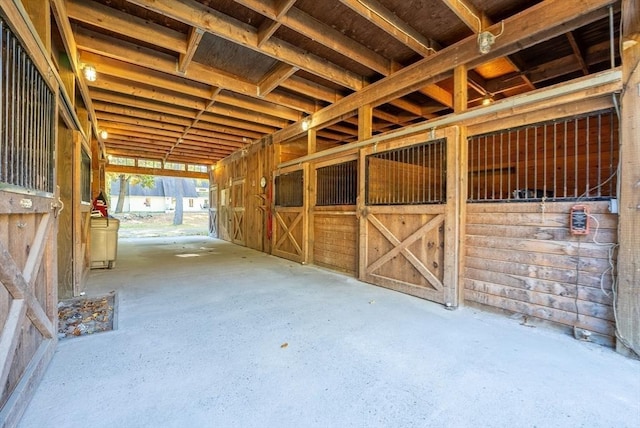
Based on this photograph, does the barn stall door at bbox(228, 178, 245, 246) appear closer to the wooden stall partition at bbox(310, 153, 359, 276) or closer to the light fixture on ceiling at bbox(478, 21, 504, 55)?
the wooden stall partition at bbox(310, 153, 359, 276)

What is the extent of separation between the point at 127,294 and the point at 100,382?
6.58ft

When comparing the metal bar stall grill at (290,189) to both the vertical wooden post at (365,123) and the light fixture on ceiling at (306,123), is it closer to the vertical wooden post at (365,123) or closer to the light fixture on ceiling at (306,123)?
the light fixture on ceiling at (306,123)

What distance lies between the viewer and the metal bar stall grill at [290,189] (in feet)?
19.5

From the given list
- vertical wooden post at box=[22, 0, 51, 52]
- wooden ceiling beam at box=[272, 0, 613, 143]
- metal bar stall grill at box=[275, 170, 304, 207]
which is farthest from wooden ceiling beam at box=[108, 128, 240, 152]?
vertical wooden post at box=[22, 0, 51, 52]

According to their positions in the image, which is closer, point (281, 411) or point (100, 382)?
point (281, 411)

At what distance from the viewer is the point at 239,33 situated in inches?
124

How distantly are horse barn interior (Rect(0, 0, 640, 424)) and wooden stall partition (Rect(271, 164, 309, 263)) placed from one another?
10 centimetres

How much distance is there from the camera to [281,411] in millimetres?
1460

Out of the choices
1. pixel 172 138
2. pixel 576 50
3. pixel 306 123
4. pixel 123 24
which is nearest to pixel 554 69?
pixel 576 50

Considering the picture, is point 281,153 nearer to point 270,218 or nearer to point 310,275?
point 270,218

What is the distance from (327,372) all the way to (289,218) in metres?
4.56

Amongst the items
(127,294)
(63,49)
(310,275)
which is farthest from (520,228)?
(63,49)

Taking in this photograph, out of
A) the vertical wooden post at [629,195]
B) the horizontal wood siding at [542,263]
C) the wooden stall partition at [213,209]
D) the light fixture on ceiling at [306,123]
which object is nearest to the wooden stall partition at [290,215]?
the light fixture on ceiling at [306,123]

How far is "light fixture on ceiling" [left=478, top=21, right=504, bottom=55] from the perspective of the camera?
282 centimetres
